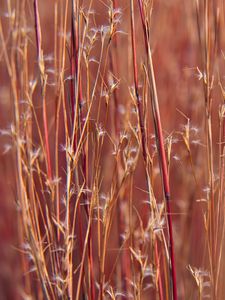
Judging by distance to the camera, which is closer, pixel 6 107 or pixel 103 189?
pixel 103 189

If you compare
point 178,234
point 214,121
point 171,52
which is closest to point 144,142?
point 178,234

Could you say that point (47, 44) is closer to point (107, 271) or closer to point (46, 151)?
point (107, 271)

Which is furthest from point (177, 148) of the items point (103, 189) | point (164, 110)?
point (103, 189)

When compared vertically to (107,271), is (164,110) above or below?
above

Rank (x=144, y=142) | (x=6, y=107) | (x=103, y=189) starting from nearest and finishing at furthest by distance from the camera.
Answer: (x=144, y=142) → (x=103, y=189) → (x=6, y=107)

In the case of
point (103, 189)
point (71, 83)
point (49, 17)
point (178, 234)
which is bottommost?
point (178, 234)

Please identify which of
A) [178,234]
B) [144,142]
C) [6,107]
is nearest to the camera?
[144,142]

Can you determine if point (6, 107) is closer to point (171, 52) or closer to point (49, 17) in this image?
point (49, 17)
